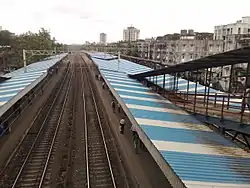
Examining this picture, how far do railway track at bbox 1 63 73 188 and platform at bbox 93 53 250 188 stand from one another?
3921 mm

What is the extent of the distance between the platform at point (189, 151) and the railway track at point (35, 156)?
12.9ft

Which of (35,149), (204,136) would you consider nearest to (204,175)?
(204,136)

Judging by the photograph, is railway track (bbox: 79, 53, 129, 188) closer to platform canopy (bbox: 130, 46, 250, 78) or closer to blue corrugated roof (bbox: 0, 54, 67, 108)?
blue corrugated roof (bbox: 0, 54, 67, 108)

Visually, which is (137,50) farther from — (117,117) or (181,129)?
(181,129)

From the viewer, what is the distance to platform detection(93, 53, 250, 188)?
6.52m

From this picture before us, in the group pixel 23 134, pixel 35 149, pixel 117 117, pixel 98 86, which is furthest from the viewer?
pixel 98 86

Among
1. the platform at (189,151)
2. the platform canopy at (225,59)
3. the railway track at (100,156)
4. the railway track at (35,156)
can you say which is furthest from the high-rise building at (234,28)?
the platform at (189,151)

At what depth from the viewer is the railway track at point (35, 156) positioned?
10211 mm

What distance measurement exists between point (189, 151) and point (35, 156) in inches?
277

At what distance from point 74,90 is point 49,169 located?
19.8m

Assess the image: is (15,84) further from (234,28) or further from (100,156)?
(234,28)

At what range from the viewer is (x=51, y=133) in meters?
15.7

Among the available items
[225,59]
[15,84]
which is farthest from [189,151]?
[15,84]

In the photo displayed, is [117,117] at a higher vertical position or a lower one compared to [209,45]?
lower
